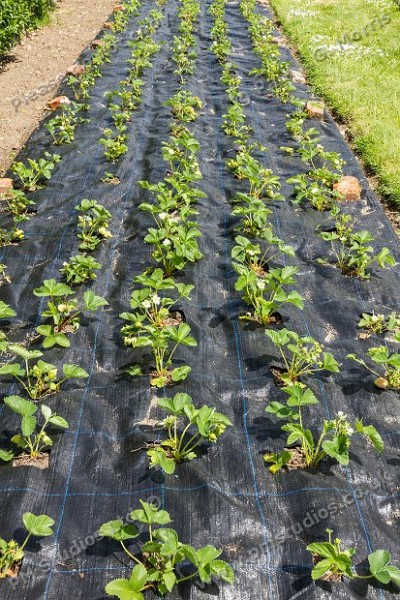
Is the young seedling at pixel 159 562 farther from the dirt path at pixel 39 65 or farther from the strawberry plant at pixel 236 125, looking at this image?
the dirt path at pixel 39 65

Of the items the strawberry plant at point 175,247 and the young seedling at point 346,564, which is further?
the strawberry plant at point 175,247

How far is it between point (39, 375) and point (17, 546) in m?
0.98

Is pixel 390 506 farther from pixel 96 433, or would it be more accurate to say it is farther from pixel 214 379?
pixel 96 433

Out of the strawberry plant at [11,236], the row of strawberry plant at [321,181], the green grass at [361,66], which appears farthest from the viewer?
the green grass at [361,66]

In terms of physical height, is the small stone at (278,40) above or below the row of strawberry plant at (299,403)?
above

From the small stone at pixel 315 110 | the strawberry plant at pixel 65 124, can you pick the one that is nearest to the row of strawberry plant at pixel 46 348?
the strawberry plant at pixel 65 124

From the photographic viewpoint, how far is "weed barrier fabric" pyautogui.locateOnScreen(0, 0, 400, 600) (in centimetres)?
239

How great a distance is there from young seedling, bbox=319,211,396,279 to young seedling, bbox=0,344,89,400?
2277 millimetres

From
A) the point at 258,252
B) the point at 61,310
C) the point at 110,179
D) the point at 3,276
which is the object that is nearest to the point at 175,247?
the point at 258,252

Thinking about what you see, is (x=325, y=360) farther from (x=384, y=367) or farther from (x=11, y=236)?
(x=11, y=236)

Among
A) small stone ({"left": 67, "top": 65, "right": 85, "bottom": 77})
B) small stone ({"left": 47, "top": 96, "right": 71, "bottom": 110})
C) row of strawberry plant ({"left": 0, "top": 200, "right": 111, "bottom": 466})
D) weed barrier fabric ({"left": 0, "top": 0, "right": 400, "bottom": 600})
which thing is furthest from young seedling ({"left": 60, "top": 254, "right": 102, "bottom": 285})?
small stone ({"left": 67, "top": 65, "right": 85, "bottom": 77})

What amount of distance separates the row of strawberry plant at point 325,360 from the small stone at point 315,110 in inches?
4.0

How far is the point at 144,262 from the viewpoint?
4.37 metres

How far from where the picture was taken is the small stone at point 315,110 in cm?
696
